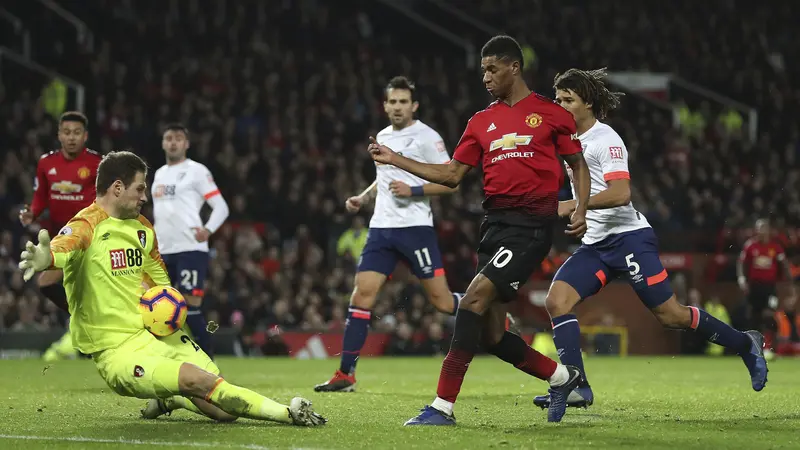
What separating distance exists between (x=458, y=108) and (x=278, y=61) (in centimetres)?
403

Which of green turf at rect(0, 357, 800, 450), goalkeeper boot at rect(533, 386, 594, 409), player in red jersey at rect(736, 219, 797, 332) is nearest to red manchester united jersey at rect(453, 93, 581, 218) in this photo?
green turf at rect(0, 357, 800, 450)

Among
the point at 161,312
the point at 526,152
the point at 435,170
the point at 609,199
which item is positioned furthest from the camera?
the point at 609,199

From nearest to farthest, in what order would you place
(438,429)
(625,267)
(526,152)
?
1. (438,429)
2. (526,152)
3. (625,267)

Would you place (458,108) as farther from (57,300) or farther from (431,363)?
(57,300)

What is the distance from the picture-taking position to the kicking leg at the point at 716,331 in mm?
8570

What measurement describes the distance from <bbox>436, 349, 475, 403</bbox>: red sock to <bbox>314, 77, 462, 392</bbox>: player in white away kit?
11.6 feet

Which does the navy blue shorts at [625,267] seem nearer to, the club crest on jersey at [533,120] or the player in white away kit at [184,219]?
the club crest on jersey at [533,120]

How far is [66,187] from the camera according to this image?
11.3 m

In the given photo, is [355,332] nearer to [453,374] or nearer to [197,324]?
[197,324]

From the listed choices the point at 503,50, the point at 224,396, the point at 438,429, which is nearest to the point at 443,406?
the point at 438,429

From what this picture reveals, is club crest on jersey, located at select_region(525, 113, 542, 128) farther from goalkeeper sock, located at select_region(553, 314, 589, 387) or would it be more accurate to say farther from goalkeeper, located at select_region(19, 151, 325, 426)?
goalkeeper, located at select_region(19, 151, 325, 426)

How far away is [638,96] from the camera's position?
94.1 ft

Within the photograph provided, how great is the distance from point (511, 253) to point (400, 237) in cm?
370

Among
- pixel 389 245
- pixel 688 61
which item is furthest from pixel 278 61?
pixel 389 245
